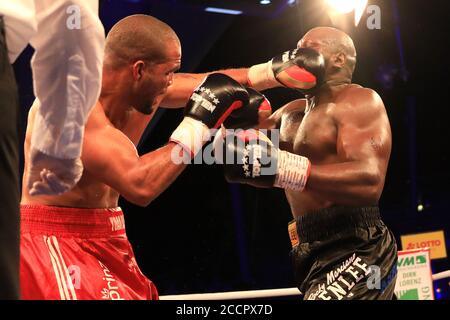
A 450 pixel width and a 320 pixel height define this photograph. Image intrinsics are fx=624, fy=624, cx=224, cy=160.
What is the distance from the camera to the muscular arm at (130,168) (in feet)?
5.84

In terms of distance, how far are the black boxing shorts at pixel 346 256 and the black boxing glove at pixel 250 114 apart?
399 mm

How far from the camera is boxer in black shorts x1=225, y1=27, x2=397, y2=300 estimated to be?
2.06 m

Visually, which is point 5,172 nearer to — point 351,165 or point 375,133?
point 351,165

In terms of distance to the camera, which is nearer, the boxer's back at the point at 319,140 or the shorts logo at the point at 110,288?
the shorts logo at the point at 110,288

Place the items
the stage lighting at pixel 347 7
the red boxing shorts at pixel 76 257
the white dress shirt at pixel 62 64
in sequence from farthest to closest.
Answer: the stage lighting at pixel 347 7 → the red boxing shorts at pixel 76 257 → the white dress shirt at pixel 62 64

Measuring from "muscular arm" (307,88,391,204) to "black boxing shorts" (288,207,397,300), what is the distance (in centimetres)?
8

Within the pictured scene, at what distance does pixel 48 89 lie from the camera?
1158mm

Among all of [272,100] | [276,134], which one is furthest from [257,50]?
[276,134]

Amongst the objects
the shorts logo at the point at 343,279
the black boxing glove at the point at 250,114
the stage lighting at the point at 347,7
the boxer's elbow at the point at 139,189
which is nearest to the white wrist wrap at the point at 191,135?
the boxer's elbow at the point at 139,189

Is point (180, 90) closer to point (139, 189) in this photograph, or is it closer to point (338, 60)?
point (338, 60)

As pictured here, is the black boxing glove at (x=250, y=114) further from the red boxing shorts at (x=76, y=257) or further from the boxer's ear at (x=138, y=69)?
the red boxing shorts at (x=76, y=257)

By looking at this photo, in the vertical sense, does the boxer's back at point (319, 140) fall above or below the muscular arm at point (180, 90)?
below

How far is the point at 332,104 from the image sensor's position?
2.29 m

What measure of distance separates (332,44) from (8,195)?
168 centimetres
